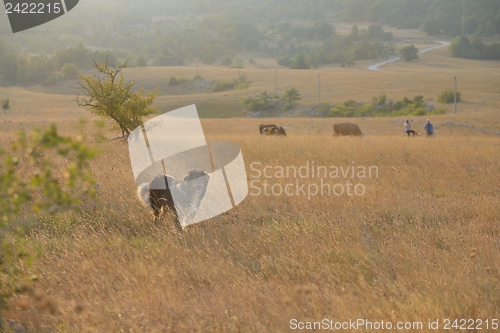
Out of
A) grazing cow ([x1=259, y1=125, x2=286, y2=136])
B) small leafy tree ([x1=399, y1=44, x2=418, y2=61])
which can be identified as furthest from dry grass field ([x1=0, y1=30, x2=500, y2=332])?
small leafy tree ([x1=399, y1=44, x2=418, y2=61])

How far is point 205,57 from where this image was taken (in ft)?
464

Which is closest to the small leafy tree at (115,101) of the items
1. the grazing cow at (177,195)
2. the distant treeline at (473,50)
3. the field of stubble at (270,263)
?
the field of stubble at (270,263)

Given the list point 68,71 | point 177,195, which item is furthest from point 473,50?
point 177,195

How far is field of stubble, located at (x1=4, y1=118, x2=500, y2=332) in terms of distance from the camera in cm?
433

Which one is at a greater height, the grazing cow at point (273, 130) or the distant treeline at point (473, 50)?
the grazing cow at point (273, 130)

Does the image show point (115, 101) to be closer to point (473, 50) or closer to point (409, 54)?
point (409, 54)

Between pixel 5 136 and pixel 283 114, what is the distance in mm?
36414

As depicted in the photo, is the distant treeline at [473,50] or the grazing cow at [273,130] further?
the distant treeline at [473,50]

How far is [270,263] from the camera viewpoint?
218 inches

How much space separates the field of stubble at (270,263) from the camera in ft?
14.2

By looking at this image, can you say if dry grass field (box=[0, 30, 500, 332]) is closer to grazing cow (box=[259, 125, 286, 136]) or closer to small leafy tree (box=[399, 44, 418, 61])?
grazing cow (box=[259, 125, 286, 136])

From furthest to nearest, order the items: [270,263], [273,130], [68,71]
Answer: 1. [68,71]
2. [273,130]
3. [270,263]

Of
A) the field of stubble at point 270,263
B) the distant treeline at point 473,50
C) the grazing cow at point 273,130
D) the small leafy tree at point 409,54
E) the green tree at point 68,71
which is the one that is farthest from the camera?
the distant treeline at point 473,50

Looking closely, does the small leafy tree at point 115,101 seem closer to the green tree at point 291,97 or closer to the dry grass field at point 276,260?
the dry grass field at point 276,260
